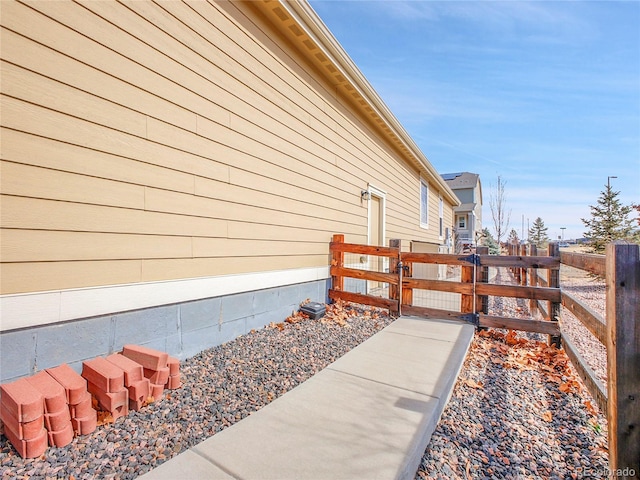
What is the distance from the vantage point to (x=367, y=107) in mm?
6824

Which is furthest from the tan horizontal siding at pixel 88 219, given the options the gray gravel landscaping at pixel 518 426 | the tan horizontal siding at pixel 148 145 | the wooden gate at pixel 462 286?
the wooden gate at pixel 462 286

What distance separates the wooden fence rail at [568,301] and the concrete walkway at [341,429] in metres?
0.95

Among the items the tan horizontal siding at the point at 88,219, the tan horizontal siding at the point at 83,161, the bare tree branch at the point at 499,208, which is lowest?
the tan horizontal siding at the point at 88,219

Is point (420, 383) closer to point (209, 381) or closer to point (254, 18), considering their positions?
point (209, 381)

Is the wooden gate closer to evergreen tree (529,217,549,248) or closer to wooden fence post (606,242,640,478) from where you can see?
wooden fence post (606,242,640,478)

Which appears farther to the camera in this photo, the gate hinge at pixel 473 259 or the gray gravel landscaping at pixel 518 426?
the gate hinge at pixel 473 259

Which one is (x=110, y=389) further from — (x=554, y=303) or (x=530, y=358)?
(x=554, y=303)

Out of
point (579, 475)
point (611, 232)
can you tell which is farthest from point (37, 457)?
point (611, 232)

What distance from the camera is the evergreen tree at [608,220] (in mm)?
15452

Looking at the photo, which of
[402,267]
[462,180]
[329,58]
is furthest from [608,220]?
[329,58]

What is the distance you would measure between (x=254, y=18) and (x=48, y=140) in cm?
308

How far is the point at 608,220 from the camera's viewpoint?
628 inches

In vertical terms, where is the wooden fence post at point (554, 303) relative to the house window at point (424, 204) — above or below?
below

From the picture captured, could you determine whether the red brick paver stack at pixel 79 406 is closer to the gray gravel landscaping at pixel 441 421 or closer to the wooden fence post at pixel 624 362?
the gray gravel landscaping at pixel 441 421
